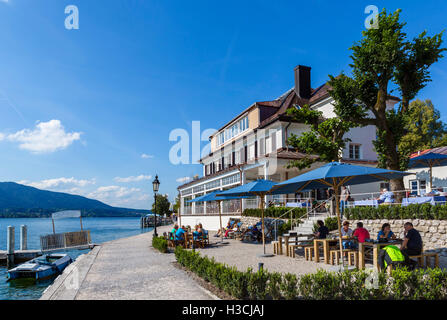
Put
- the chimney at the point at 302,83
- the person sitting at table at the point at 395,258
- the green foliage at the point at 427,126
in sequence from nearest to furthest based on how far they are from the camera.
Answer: the person sitting at table at the point at 395,258 < the chimney at the point at 302,83 < the green foliage at the point at 427,126

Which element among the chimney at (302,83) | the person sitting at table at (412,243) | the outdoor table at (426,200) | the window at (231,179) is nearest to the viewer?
the person sitting at table at (412,243)

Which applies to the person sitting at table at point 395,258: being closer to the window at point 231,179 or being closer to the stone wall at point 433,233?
the stone wall at point 433,233

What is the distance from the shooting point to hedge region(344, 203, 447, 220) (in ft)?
38.9

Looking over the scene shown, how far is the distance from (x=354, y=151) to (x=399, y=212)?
12.8m

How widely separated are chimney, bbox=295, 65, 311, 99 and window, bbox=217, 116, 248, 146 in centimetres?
584

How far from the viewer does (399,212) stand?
531 inches

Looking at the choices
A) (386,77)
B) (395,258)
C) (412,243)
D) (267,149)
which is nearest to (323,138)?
(386,77)

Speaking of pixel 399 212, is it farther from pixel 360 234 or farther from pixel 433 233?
pixel 360 234

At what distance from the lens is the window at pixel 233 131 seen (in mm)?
32344

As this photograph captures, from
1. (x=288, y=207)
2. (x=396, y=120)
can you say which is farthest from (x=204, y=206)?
(x=396, y=120)

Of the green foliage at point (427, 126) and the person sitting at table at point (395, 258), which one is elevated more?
the green foliage at point (427, 126)

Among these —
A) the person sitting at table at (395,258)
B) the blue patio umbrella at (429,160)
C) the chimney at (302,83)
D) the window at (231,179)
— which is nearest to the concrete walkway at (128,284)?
the person sitting at table at (395,258)
